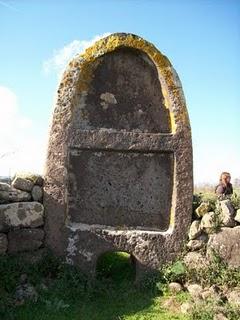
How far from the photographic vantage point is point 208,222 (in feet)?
24.8

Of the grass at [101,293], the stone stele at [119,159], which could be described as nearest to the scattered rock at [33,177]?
the stone stele at [119,159]

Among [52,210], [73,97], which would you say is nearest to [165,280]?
[52,210]

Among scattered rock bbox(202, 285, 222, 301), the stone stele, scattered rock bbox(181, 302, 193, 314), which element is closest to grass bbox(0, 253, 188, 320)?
scattered rock bbox(181, 302, 193, 314)

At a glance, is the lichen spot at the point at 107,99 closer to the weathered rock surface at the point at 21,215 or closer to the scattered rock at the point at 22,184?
the scattered rock at the point at 22,184

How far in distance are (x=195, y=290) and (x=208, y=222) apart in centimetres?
113

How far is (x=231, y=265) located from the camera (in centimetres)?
728

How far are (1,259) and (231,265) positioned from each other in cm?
334

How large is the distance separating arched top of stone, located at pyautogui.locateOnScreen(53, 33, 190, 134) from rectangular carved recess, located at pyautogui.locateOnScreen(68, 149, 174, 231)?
2.00ft

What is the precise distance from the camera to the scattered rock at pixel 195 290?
6.73m

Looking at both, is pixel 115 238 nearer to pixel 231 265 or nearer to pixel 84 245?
pixel 84 245

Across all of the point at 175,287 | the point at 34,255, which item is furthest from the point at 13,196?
the point at 175,287

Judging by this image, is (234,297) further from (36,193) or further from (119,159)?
(36,193)

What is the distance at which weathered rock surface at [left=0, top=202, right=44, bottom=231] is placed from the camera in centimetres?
725

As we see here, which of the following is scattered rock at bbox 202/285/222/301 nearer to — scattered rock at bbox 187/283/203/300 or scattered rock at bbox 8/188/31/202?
scattered rock at bbox 187/283/203/300
